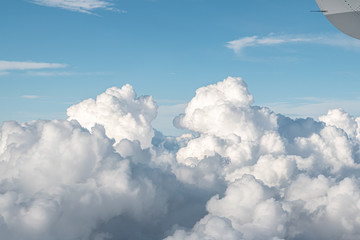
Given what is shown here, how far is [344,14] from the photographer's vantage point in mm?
19000

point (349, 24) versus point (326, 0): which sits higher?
point (326, 0)

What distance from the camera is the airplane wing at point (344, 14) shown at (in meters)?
18.5

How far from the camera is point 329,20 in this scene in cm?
1952

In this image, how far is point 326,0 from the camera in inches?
747

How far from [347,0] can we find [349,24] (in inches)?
54.4

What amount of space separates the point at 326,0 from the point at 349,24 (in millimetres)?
1834

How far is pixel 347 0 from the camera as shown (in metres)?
18.3

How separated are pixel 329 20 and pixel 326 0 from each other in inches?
45.5

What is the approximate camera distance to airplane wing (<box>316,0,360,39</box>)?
60.7 feet

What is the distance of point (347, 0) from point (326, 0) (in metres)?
1.08

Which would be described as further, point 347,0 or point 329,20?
point 329,20
